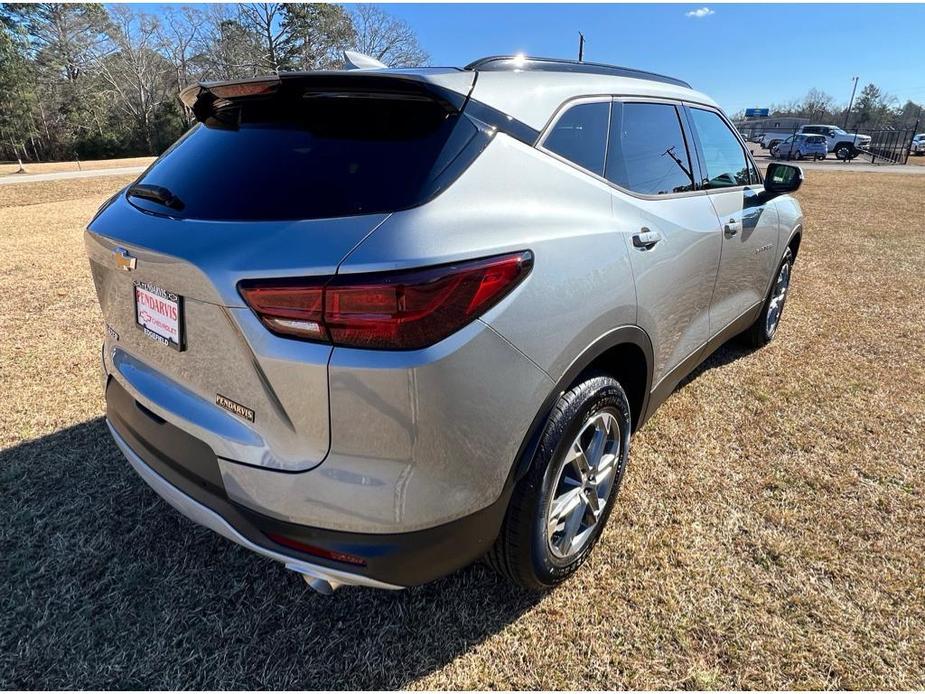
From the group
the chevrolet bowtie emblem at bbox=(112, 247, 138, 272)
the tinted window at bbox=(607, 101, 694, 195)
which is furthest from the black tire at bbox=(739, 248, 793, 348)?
the chevrolet bowtie emblem at bbox=(112, 247, 138, 272)

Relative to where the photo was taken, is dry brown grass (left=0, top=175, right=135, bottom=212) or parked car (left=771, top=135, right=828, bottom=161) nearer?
dry brown grass (left=0, top=175, right=135, bottom=212)

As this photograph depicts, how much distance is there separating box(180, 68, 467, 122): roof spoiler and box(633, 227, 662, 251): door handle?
0.87m

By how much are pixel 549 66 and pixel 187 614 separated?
2.46 metres

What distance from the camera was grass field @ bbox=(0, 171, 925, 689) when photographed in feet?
6.14

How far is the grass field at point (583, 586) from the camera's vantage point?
6.14 feet

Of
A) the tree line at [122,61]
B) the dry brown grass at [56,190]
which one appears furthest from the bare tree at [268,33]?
the dry brown grass at [56,190]

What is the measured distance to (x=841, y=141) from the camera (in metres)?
33.4

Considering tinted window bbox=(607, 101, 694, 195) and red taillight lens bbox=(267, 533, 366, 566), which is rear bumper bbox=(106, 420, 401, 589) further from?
tinted window bbox=(607, 101, 694, 195)

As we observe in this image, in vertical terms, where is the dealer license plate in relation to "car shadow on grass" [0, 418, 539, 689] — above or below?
above

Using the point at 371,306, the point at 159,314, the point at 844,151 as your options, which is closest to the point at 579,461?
the point at 371,306

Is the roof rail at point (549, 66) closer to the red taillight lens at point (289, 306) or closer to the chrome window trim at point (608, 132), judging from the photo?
the chrome window trim at point (608, 132)

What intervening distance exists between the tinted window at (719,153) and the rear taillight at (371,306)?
6.92ft

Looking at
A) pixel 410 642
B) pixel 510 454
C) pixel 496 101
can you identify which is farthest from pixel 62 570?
pixel 496 101

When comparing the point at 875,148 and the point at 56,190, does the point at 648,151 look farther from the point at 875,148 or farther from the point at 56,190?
the point at 875,148
